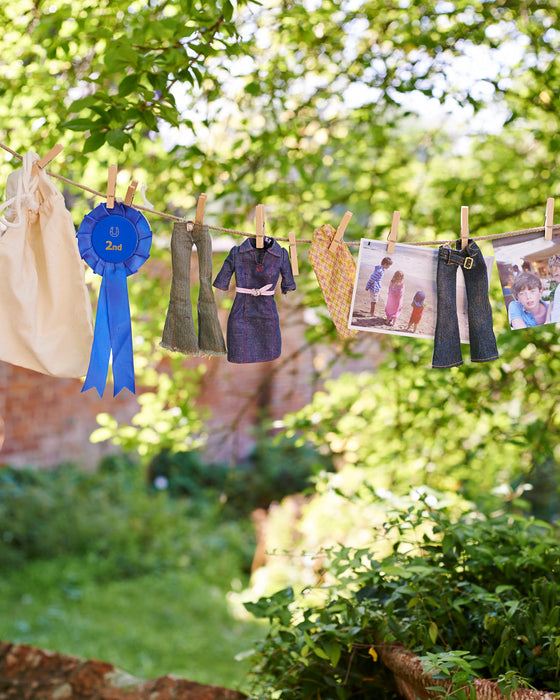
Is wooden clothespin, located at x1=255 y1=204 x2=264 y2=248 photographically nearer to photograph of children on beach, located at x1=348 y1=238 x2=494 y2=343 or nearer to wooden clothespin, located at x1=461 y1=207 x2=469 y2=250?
photograph of children on beach, located at x1=348 y1=238 x2=494 y2=343

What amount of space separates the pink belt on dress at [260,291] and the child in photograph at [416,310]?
14.0 inches

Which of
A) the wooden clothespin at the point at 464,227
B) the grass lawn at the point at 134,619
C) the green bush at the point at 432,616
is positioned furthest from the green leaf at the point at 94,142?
the grass lawn at the point at 134,619

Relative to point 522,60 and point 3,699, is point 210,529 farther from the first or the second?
point 522,60

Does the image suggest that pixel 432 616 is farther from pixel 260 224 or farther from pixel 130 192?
pixel 130 192

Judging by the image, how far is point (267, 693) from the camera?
6.03 feet

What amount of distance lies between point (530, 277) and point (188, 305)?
0.84 m

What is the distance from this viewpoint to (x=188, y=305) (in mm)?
1559

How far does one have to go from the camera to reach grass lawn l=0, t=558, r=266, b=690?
12.4ft

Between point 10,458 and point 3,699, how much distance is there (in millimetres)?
3366

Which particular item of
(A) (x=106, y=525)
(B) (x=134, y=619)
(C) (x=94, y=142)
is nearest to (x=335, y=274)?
(C) (x=94, y=142)

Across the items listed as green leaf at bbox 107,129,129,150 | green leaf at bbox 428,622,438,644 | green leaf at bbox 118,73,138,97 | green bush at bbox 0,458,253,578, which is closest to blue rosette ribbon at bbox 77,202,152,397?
green leaf at bbox 107,129,129,150

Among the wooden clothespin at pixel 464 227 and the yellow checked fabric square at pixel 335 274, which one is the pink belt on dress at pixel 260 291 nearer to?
the yellow checked fabric square at pixel 335 274

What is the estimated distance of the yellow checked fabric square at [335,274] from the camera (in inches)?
65.0

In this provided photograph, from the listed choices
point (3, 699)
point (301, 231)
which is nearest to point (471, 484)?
point (301, 231)
